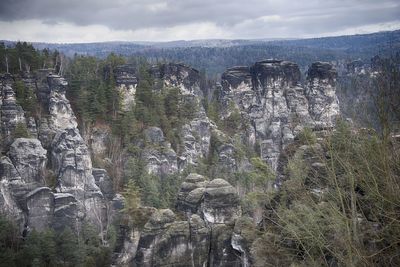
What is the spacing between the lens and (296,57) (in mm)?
154250

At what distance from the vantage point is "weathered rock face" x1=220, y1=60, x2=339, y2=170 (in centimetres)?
6128

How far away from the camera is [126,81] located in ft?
164

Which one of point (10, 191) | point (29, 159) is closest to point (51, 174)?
point (29, 159)

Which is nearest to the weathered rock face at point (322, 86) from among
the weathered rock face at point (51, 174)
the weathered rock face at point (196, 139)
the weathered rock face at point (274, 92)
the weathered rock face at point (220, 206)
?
the weathered rock face at point (274, 92)

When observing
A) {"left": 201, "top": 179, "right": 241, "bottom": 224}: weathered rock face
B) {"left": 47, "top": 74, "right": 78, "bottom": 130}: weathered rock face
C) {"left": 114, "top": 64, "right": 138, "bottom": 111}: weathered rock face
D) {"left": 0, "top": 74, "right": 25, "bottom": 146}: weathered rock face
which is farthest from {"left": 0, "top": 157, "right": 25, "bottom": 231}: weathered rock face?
{"left": 201, "top": 179, "right": 241, "bottom": 224}: weathered rock face

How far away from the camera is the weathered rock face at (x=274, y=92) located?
6128 centimetres

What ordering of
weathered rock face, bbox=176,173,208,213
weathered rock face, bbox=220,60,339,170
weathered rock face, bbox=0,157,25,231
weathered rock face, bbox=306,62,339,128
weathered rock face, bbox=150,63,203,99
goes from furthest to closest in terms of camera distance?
1. weathered rock face, bbox=306,62,339,128
2. weathered rock face, bbox=220,60,339,170
3. weathered rock face, bbox=150,63,203,99
4. weathered rock face, bbox=0,157,25,231
5. weathered rock face, bbox=176,173,208,213

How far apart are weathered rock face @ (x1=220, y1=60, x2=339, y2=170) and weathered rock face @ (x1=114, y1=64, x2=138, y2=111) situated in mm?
16208

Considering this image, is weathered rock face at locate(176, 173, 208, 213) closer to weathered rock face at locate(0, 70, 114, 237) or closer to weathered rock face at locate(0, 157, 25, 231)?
weathered rock face at locate(0, 70, 114, 237)

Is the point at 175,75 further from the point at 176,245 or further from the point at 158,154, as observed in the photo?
the point at 176,245

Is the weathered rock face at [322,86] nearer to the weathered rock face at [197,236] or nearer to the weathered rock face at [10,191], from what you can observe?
the weathered rock face at [10,191]

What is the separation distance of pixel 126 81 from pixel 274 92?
24.1 metres

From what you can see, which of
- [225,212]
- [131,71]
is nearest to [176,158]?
[131,71]

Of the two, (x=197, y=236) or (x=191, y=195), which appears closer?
(x=197, y=236)
